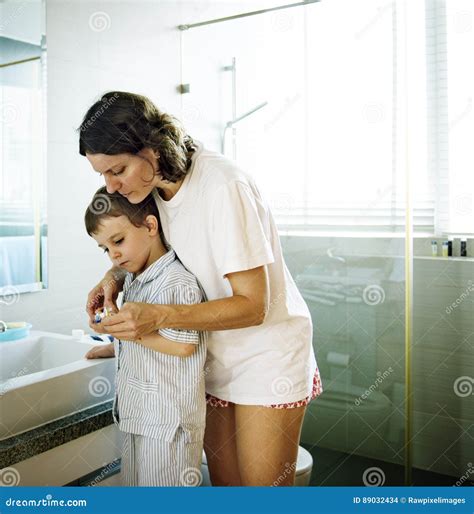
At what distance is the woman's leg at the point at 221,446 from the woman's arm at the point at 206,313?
0.32 m

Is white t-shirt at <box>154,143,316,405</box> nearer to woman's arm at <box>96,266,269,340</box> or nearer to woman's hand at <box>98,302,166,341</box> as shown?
woman's arm at <box>96,266,269,340</box>

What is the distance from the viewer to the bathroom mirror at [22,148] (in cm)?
153

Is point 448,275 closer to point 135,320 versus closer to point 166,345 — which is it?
point 166,345

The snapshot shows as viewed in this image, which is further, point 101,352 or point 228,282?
point 101,352

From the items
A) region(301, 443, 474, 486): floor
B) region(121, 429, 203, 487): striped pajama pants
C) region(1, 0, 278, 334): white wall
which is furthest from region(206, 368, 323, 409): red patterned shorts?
region(301, 443, 474, 486): floor

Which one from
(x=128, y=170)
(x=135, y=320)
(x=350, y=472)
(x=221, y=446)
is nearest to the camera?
(x=135, y=320)

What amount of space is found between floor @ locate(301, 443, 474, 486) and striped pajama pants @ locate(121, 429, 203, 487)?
1204 mm

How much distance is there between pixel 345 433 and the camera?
2398 mm

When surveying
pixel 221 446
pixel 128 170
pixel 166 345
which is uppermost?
pixel 128 170

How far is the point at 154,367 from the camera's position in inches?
52.3

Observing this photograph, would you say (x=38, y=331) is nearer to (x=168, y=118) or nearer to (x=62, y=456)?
(x=62, y=456)

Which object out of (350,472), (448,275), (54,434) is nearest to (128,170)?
(54,434)

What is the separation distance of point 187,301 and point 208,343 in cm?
14

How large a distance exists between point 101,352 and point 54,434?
253 mm
